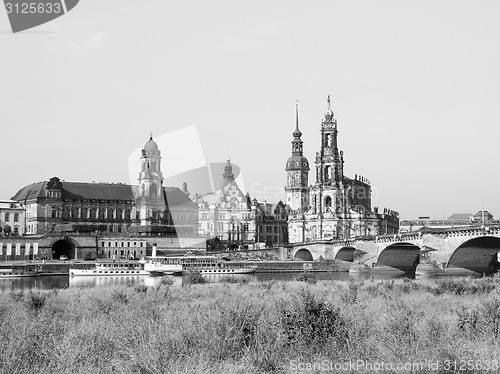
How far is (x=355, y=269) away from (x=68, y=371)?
76904mm

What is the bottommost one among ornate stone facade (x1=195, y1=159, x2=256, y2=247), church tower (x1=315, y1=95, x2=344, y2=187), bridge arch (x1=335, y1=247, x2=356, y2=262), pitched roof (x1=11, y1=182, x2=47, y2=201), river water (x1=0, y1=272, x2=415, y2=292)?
river water (x1=0, y1=272, x2=415, y2=292)

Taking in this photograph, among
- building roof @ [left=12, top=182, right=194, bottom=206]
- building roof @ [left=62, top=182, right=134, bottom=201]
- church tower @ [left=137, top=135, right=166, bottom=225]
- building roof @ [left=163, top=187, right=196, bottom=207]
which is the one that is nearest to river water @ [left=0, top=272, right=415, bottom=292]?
building roof @ [left=12, top=182, right=194, bottom=206]

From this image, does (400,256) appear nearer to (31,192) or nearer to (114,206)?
(114,206)

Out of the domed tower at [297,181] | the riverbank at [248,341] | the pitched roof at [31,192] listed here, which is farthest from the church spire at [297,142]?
the riverbank at [248,341]

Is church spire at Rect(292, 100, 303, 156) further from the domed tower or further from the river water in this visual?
the river water

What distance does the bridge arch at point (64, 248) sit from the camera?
98688 millimetres

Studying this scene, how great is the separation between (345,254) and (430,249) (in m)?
30.6

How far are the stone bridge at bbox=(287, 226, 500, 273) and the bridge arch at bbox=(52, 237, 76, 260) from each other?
3612cm

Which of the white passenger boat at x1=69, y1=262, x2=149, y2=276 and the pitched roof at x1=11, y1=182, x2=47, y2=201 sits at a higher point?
the pitched roof at x1=11, y1=182, x2=47, y2=201

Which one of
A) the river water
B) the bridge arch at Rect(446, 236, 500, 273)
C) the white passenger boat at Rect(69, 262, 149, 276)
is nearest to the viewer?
the river water

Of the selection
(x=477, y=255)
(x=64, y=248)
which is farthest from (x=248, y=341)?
(x=64, y=248)

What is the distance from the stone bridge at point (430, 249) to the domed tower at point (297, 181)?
129 ft

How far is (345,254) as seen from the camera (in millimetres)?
100625

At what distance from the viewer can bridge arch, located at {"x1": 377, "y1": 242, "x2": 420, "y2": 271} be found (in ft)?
276
